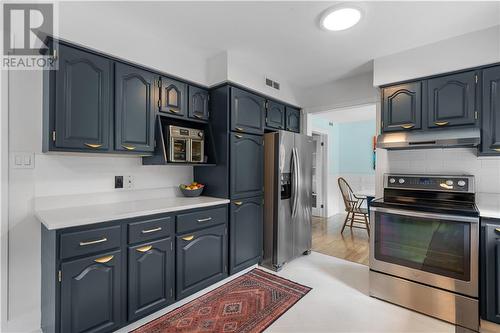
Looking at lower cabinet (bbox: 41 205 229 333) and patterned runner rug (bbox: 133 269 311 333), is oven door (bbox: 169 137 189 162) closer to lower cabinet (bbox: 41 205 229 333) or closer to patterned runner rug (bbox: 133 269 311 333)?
lower cabinet (bbox: 41 205 229 333)

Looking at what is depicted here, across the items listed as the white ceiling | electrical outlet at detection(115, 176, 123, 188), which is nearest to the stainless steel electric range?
the white ceiling

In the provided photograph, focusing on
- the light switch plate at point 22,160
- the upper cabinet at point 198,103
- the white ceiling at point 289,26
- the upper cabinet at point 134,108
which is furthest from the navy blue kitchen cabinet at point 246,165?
the light switch plate at point 22,160

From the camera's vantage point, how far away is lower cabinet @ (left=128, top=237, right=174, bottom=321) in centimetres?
176

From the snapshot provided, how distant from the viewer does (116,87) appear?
1.98 metres

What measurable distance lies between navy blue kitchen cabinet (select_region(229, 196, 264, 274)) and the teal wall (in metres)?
3.29

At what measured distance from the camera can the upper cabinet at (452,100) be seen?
83.2 inches

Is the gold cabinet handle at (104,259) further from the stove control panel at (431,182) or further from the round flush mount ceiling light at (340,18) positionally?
the stove control panel at (431,182)

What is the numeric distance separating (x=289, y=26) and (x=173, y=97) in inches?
51.3

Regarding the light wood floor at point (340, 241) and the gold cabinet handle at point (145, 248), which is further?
the light wood floor at point (340, 241)

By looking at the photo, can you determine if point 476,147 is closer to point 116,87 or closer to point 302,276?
point 302,276

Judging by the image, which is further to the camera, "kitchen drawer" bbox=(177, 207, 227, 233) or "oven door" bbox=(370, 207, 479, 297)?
"kitchen drawer" bbox=(177, 207, 227, 233)

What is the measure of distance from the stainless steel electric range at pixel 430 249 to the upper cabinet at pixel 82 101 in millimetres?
2567

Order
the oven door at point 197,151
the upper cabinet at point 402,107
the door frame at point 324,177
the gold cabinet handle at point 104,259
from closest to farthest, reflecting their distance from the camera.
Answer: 1. the gold cabinet handle at point 104,259
2. the upper cabinet at point 402,107
3. the oven door at point 197,151
4. the door frame at point 324,177

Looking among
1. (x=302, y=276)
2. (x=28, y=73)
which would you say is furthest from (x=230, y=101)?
(x=302, y=276)
